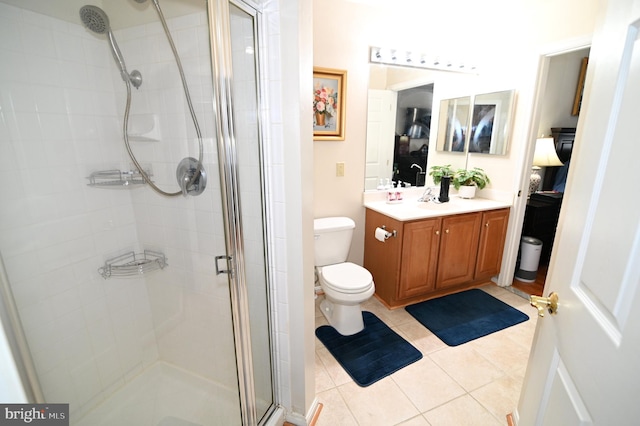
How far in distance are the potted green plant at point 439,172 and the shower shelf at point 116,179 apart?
95.6 inches

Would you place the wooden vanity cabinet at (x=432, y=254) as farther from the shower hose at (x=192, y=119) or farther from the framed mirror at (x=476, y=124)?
the shower hose at (x=192, y=119)

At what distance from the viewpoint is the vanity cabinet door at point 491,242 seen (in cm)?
258

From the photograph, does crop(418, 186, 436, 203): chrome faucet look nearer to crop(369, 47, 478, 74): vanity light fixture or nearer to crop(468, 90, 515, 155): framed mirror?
crop(468, 90, 515, 155): framed mirror

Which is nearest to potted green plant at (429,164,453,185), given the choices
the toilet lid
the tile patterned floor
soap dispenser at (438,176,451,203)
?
soap dispenser at (438,176,451,203)

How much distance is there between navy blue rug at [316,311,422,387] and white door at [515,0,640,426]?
1105 mm

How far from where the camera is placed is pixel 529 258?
2.84 meters

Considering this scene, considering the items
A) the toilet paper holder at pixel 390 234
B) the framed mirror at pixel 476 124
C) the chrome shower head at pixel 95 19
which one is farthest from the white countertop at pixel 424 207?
the chrome shower head at pixel 95 19

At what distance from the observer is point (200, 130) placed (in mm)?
1331

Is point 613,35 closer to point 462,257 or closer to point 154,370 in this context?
point 462,257

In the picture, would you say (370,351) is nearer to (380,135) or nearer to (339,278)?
(339,278)

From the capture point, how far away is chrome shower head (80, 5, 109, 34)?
4.30 ft

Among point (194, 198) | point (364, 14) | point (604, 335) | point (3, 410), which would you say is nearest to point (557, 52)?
point (364, 14)

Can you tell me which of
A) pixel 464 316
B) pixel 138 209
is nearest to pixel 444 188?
pixel 464 316

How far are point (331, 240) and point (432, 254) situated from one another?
0.88 meters
